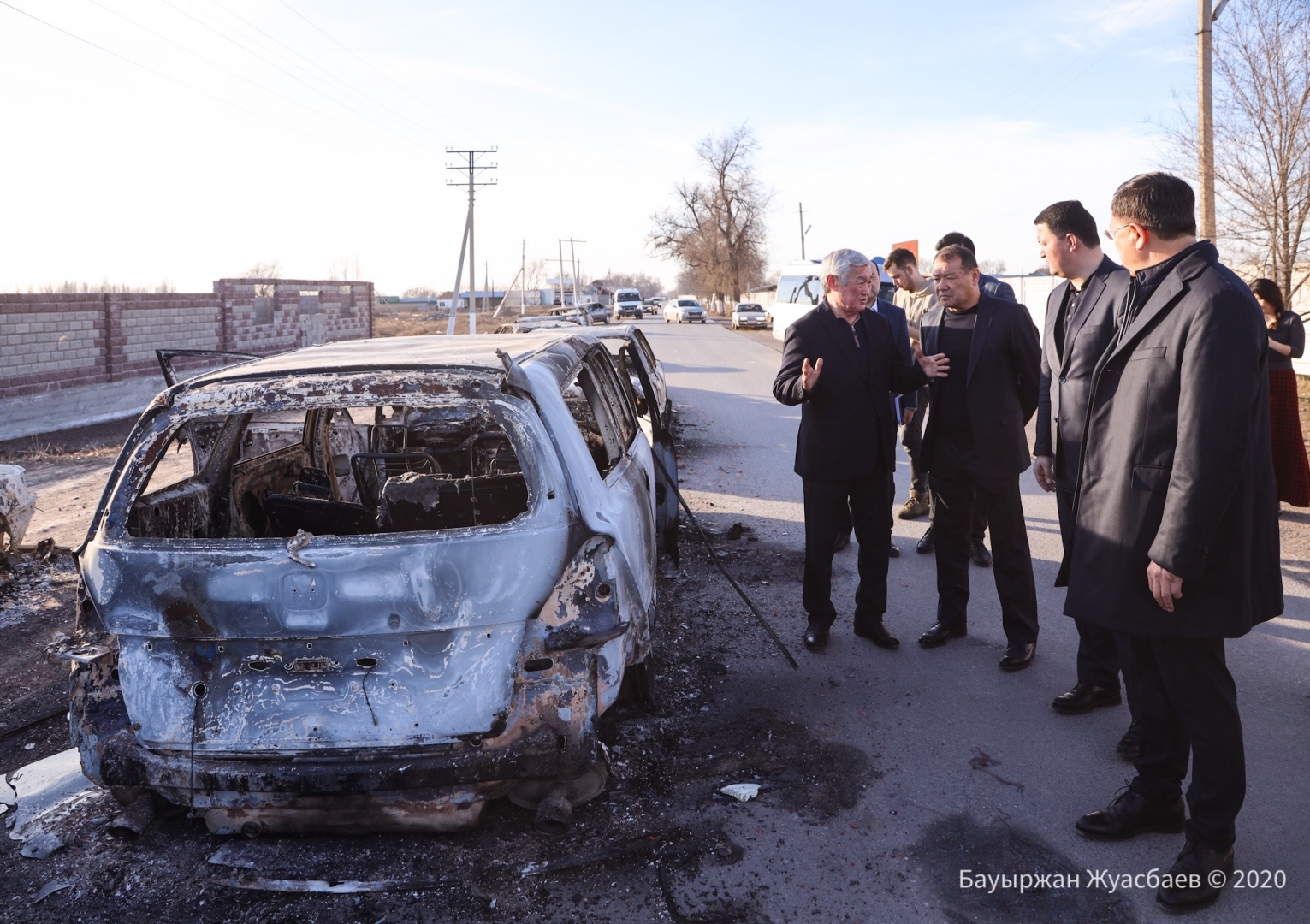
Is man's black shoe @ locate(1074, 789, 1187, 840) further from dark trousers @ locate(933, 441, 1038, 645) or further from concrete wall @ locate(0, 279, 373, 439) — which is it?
concrete wall @ locate(0, 279, 373, 439)

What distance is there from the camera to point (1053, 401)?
4.34m

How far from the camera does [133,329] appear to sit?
16.9 metres

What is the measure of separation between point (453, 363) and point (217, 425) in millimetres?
2170

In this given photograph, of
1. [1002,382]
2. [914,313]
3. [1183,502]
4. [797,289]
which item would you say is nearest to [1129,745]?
[1183,502]

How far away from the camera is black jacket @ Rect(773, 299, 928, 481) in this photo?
4.77 m

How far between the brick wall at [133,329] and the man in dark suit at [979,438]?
11.5 m

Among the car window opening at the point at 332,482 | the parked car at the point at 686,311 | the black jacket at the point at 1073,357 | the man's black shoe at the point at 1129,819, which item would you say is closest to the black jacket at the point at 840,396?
the black jacket at the point at 1073,357

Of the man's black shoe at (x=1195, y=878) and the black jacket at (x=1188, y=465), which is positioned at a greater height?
the black jacket at (x=1188, y=465)

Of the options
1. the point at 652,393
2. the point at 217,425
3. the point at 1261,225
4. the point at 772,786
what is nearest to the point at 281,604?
the point at 772,786

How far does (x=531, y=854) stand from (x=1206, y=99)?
1416 centimetres

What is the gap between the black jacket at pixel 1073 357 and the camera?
152 inches

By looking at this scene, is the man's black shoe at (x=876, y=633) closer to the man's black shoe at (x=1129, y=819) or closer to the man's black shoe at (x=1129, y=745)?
the man's black shoe at (x=1129, y=745)

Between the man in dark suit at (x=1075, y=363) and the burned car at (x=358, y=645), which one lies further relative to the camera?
the man in dark suit at (x=1075, y=363)

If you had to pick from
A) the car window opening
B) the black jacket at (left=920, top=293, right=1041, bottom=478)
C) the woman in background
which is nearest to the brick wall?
the car window opening
